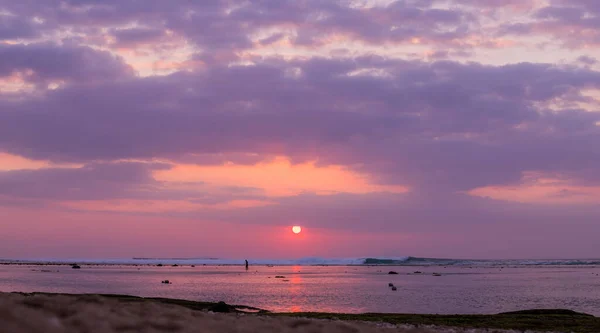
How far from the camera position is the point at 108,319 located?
17.1 metres

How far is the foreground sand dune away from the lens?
570 inches

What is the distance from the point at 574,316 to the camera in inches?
1644

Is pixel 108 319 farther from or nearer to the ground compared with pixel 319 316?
farther from the ground

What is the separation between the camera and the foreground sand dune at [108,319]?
1447 centimetres

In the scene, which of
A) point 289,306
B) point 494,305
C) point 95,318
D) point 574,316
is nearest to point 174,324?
point 95,318

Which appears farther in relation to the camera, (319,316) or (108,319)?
(319,316)

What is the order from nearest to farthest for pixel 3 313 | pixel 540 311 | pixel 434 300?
pixel 3 313
pixel 540 311
pixel 434 300

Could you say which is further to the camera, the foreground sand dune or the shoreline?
the shoreline

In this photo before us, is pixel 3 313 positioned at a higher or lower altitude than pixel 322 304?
higher

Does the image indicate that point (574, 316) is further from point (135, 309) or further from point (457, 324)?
point (135, 309)

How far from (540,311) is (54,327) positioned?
40316 mm

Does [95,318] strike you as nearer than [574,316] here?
Yes

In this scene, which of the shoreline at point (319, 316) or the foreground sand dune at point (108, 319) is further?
the shoreline at point (319, 316)

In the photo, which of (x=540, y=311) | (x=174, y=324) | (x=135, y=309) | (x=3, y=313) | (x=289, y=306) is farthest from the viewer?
(x=289, y=306)
